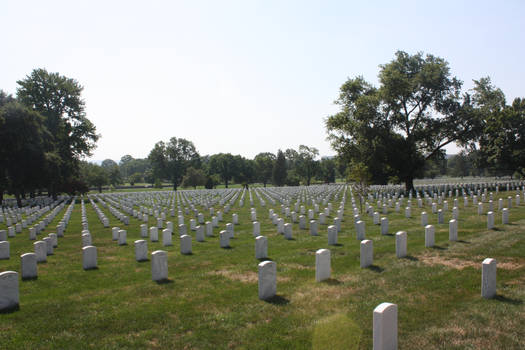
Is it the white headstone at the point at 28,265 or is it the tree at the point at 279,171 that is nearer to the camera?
the white headstone at the point at 28,265

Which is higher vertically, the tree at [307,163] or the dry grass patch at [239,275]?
the tree at [307,163]

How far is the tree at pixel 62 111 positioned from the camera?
4619 cm

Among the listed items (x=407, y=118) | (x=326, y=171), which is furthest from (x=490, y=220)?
(x=326, y=171)

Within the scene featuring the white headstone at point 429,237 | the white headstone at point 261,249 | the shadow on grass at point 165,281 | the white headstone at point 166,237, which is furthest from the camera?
the white headstone at point 166,237

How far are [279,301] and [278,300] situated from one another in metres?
0.06

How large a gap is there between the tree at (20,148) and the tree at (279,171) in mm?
59068

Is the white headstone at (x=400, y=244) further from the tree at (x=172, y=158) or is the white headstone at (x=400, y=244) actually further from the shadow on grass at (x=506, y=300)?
the tree at (x=172, y=158)

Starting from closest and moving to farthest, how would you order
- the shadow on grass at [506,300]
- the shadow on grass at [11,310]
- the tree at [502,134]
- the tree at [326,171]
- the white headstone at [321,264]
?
the shadow on grass at [506,300], the shadow on grass at [11,310], the white headstone at [321,264], the tree at [502,134], the tree at [326,171]

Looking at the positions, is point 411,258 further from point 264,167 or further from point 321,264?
point 264,167

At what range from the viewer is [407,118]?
38.3m

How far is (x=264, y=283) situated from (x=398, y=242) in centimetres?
447

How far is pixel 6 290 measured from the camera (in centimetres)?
671

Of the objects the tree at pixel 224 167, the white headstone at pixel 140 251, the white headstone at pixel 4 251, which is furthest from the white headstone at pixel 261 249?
the tree at pixel 224 167

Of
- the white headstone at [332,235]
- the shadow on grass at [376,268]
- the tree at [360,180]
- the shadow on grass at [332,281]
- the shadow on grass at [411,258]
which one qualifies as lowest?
the shadow on grass at [332,281]
